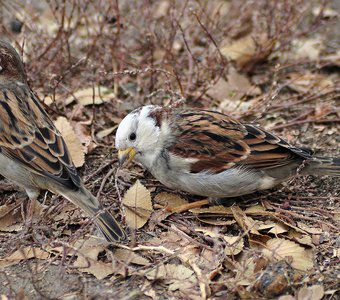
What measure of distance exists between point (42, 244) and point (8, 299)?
1.70 feet

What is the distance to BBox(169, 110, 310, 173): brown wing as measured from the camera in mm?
4320

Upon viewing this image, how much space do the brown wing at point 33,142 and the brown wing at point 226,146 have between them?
738 mm

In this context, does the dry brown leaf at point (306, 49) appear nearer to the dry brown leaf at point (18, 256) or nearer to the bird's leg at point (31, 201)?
the bird's leg at point (31, 201)

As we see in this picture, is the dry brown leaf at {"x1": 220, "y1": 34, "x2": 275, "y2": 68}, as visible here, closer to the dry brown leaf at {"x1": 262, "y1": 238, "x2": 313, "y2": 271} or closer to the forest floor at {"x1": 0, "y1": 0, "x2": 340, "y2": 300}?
the forest floor at {"x1": 0, "y1": 0, "x2": 340, "y2": 300}

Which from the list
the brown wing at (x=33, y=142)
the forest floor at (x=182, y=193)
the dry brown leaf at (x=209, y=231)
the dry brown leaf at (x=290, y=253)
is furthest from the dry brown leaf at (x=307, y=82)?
the brown wing at (x=33, y=142)

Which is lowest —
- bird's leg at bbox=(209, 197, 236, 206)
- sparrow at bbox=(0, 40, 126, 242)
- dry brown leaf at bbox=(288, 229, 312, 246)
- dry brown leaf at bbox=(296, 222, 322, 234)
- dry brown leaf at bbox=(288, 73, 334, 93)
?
dry brown leaf at bbox=(288, 73, 334, 93)

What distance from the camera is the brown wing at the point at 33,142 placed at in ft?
13.6

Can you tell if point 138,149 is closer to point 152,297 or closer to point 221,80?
point 152,297

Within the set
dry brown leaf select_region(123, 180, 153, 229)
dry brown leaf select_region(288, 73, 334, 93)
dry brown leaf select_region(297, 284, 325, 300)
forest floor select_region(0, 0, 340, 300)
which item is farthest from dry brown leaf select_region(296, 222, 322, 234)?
dry brown leaf select_region(288, 73, 334, 93)

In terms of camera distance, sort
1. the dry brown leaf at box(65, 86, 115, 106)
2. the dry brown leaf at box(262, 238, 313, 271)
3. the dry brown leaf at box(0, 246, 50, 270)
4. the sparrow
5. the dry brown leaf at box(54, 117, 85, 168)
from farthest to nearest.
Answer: the dry brown leaf at box(65, 86, 115, 106) → the dry brown leaf at box(54, 117, 85, 168) → the sparrow → the dry brown leaf at box(0, 246, 50, 270) → the dry brown leaf at box(262, 238, 313, 271)

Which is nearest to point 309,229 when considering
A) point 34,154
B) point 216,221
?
point 216,221

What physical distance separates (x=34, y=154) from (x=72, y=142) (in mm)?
819

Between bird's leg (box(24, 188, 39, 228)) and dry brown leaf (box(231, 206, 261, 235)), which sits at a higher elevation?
bird's leg (box(24, 188, 39, 228))

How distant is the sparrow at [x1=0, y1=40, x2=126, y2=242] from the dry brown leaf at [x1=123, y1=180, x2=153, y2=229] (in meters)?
0.30
